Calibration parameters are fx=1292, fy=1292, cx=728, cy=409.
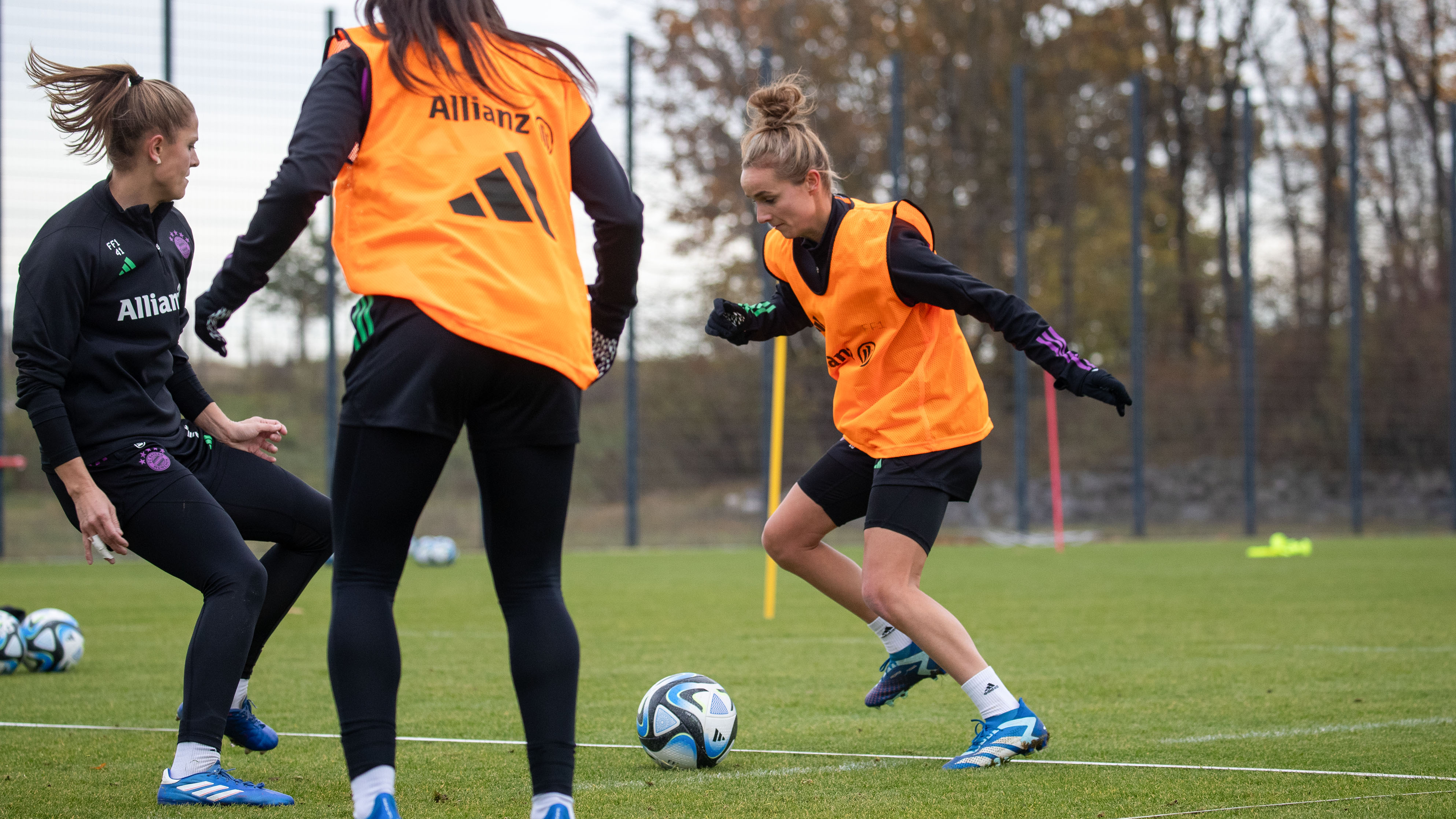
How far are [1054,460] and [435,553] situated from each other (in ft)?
21.1

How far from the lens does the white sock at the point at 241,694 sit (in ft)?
11.8

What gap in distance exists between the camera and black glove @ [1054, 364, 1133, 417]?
3.28 m

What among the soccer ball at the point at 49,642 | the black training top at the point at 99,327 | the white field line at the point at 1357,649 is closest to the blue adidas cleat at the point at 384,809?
the black training top at the point at 99,327

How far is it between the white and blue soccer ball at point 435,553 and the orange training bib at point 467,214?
1017 cm

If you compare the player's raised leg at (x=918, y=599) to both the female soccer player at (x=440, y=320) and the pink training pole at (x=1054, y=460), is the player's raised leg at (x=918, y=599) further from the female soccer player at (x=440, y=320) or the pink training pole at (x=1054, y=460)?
the pink training pole at (x=1054, y=460)

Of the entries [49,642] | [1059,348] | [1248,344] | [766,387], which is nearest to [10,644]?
[49,642]

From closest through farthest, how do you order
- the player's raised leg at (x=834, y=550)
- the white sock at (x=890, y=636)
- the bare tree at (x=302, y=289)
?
the player's raised leg at (x=834, y=550) → the white sock at (x=890, y=636) → the bare tree at (x=302, y=289)

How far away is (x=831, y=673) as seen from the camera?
17.9ft

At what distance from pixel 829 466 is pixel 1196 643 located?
318 cm

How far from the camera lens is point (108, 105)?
3.11 m

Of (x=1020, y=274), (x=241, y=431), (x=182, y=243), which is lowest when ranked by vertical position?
(x=241, y=431)

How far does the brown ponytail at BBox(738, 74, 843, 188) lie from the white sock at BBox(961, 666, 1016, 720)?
1485 mm

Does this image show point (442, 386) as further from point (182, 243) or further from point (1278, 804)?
point (1278, 804)

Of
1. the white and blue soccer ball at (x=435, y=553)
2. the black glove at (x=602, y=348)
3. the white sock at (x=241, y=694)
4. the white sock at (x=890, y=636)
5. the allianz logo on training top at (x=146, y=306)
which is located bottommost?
the white and blue soccer ball at (x=435, y=553)
